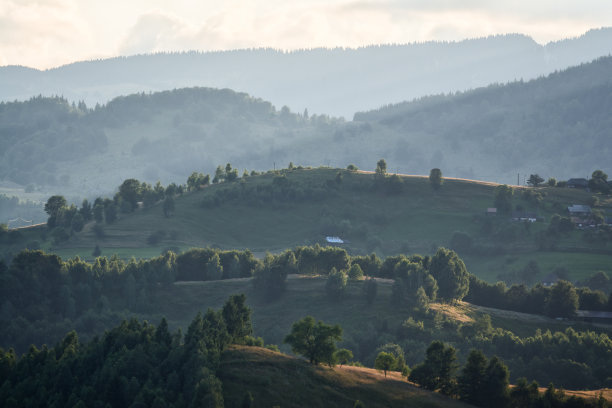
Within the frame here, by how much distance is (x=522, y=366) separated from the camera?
570ft

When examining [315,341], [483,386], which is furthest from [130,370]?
[483,386]

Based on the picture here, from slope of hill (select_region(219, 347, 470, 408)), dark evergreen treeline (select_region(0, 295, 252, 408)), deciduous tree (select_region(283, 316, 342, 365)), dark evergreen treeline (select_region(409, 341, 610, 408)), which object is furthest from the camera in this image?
deciduous tree (select_region(283, 316, 342, 365))

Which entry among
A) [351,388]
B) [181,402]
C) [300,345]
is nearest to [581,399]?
[351,388]

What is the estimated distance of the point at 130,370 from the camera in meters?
115

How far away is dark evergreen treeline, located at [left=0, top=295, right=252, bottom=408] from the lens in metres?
107

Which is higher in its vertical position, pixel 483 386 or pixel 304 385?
pixel 304 385

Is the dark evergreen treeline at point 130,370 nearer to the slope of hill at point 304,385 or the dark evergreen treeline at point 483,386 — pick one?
the slope of hill at point 304,385

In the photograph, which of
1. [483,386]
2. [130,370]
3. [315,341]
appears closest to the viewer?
[130,370]

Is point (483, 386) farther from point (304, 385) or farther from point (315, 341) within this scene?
point (304, 385)

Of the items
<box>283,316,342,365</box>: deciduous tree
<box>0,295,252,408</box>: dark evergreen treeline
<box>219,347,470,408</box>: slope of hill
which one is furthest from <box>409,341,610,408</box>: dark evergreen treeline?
<box>0,295,252,408</box>: dark evergreen treeline

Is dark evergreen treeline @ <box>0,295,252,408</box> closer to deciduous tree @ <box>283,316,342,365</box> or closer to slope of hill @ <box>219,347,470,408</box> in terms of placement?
slope of hill @ <box>219,347,470,408</box>

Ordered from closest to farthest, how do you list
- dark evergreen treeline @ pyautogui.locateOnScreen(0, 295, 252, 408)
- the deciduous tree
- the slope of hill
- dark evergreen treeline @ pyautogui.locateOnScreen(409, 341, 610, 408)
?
dark evergreen treeline @ pyautogui.locateOnScreen(0, 295, 252, 408)
the slope of hill
dark evergreen treeline @ pyautogui.locateOnScreen(409, 341, 610, 408)
the deciduous tree

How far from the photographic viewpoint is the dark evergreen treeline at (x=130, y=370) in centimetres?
10669

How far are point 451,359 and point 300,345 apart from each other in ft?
76.1
